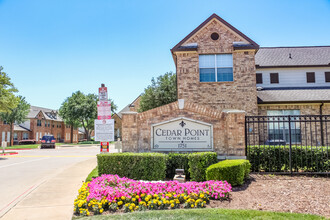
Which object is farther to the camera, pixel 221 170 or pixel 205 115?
pixel 205 115

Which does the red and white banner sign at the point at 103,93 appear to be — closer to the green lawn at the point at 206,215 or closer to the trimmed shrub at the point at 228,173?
the trimmed shrub at the point at 228,173

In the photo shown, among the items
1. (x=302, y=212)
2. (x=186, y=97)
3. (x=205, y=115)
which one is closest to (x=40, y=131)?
(x=186, y=97)


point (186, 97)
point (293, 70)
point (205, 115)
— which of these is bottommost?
point (205, 115)

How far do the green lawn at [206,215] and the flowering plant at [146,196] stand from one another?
30 cm

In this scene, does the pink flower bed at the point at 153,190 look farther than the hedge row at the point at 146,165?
No

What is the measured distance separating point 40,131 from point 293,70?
5068 centimetres

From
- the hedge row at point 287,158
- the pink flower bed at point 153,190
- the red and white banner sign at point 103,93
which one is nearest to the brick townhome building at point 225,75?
the hedge row at point 287,158

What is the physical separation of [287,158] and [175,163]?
13.9 ft

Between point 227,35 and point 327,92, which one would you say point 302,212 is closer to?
point 227,35

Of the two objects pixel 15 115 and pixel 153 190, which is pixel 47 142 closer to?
pixel 15 115

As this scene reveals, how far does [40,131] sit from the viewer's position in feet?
177

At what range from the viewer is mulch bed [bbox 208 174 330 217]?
5.55m

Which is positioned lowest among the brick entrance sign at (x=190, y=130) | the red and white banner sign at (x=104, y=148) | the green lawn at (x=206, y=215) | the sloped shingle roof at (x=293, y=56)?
the green lawn at (x=206, y=215)

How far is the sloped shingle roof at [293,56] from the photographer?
Answer: 18570mm
